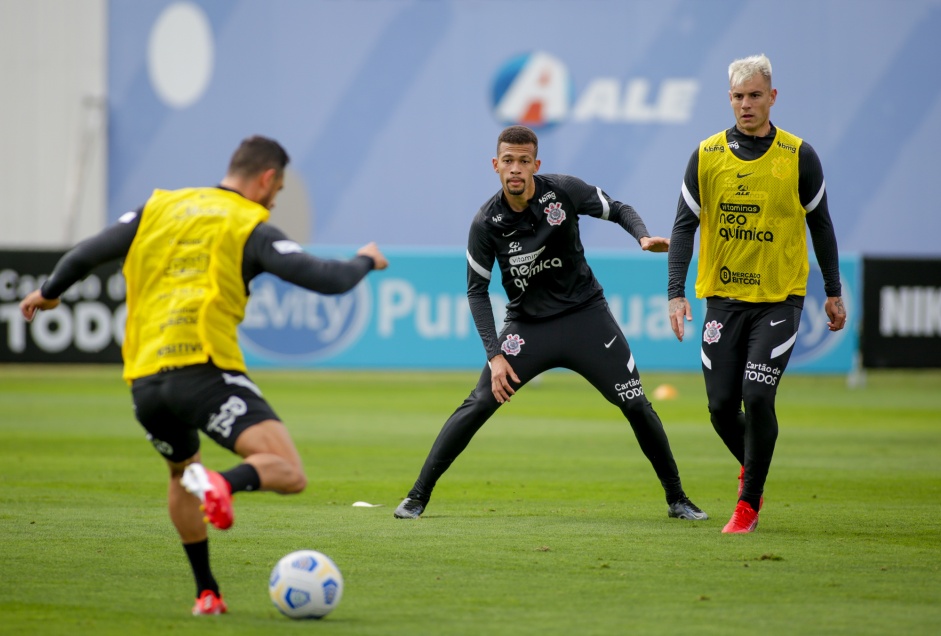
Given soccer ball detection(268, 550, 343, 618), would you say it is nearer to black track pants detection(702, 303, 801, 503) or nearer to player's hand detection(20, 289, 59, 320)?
player's hand detection(20, 289, 59, 320)

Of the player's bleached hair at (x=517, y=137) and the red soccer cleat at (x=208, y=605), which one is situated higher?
the player's bleached hair at (x=517, y=137)

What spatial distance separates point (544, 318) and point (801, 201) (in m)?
1.69

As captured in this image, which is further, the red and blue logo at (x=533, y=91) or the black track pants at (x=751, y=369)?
the red and blue logo at (x=533, y=91)

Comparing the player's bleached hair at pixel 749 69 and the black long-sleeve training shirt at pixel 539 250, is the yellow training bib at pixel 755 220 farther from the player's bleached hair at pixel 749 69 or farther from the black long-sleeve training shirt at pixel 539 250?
the black long-sleeve training shirt at pixel 539 250

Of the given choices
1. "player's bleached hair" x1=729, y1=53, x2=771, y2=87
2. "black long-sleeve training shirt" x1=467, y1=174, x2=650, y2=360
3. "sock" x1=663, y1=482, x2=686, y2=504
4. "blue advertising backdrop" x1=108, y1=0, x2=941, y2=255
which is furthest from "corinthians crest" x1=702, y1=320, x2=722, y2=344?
"blue advertising backdrop" x1=108, y1=0, x2=941, y2=255

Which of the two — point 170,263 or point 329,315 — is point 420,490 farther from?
point 329,315

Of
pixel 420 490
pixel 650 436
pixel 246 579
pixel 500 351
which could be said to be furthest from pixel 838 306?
pixel 246 579

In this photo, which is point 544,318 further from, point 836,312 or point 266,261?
point 266,261

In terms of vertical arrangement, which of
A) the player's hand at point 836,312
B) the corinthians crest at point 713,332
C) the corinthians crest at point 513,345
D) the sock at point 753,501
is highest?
the player's hand at point 836,312

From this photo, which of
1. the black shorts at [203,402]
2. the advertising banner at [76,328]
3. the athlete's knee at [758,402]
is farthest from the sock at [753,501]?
the advertising banner at [76,328]

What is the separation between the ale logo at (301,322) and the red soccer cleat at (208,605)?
15.7m

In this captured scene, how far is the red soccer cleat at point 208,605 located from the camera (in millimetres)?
5793

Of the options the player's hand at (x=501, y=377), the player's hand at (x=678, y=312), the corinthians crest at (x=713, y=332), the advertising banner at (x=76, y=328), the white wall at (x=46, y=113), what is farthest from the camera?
the white wall at (x=46, y=113)

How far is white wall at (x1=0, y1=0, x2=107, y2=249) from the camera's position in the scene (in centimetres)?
2741
